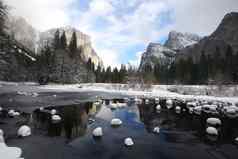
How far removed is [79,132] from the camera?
908cm

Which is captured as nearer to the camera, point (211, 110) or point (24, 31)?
point (211, 110)

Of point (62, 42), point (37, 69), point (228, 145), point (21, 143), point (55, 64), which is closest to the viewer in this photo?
point (21, 143)

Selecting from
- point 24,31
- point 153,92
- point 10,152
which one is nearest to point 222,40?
point 153,92

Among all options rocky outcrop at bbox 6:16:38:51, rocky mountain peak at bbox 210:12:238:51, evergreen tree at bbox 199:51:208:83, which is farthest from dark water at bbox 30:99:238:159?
rocky outcrop at bbox 6:16:38:51

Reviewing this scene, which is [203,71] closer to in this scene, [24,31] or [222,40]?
[222,40]

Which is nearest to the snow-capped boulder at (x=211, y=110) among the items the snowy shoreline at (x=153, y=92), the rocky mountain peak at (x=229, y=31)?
the snowy shoreline at (x=153, y=92)

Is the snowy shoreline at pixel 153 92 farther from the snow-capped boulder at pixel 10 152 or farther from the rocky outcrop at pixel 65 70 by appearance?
the snow-capped boulder at pixel 10 152

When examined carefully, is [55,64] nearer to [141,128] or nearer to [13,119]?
[13,119]

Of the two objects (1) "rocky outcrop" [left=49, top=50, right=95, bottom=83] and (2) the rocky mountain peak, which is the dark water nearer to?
(1) "rocky outcrop" [left=49, top=50, right=95, bottom=83]

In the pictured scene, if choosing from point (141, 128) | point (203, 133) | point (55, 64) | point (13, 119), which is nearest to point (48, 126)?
point (13, 119)

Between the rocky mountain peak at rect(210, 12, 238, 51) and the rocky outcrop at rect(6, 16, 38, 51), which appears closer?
the rocky mountain peak at rect(210, 12, 238, 51)

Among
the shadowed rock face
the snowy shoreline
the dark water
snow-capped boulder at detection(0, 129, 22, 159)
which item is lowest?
the dark water

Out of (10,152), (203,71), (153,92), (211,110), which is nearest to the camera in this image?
(10,152)

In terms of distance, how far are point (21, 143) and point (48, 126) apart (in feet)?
8.28
